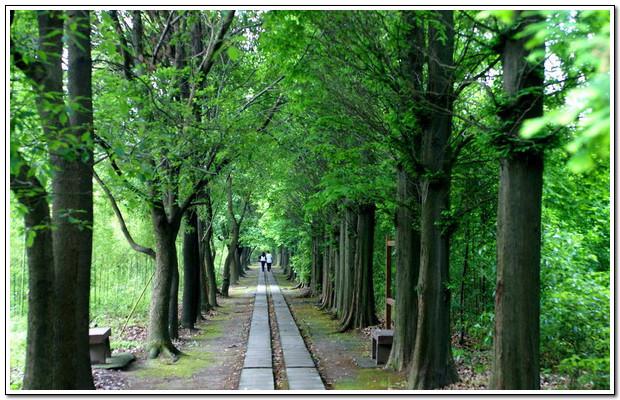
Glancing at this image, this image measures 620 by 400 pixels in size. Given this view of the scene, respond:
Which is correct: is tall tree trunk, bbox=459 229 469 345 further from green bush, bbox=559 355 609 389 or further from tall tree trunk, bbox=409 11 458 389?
green bush, bbox=559 355 609 389

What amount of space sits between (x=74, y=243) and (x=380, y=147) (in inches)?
204

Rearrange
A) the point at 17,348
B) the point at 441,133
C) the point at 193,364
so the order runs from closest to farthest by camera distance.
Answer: the point at 441,133, the point at 17,348, the point at 193,364

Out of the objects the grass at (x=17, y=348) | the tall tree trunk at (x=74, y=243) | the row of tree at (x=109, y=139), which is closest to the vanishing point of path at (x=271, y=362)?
the row of tree at (x=109, y=139)

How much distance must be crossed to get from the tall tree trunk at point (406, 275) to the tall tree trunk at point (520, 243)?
4422mm

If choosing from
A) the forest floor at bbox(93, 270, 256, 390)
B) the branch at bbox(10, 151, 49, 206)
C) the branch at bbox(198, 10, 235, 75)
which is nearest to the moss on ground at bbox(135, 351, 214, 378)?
the forest floor at bbox(93, 270, 256, 390)

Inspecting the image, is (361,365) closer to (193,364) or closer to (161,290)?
(193,364)

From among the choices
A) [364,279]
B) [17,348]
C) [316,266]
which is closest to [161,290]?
[17,348]

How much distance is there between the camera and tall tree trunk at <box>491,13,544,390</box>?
5.16 m

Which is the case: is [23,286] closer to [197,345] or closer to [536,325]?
[197,345]

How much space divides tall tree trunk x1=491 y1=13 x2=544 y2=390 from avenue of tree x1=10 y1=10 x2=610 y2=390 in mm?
16

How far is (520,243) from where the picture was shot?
5.18 meters

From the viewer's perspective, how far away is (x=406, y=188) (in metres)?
10.4
